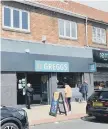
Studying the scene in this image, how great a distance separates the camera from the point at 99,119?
603 inches

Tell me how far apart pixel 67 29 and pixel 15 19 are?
491 cm

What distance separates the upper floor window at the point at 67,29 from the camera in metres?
23.4

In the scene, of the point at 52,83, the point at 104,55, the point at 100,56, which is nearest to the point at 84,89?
the point at 52,83

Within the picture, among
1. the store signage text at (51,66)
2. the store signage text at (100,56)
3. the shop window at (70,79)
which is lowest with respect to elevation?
the shop window at (70,79)

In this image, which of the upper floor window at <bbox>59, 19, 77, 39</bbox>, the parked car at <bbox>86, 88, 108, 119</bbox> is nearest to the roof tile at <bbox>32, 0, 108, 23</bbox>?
the upper floor window at <bbox>59, 19, 77, 39</bbox>

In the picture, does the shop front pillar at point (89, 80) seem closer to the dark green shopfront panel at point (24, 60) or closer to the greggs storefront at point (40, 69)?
the greggs storefront at point (40, 69)

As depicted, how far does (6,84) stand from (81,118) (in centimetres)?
510

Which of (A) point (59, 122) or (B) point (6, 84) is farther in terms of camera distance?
(B) point (6, 84)

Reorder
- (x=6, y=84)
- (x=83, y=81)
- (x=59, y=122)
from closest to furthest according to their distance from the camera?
(x=59, y=122), (x=6, y=84), (x=83, y=81)

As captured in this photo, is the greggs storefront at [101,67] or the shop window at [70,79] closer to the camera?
the shop window at [70,79]

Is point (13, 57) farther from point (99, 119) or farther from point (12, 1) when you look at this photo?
point (99, 119)

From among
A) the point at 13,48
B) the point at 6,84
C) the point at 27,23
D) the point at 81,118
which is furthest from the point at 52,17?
the point at 81,118

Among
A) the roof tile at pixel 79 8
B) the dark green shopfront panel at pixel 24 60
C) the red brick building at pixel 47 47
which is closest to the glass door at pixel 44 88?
the red brick building at pixel 47 47

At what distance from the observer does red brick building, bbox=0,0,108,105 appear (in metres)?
19.4
